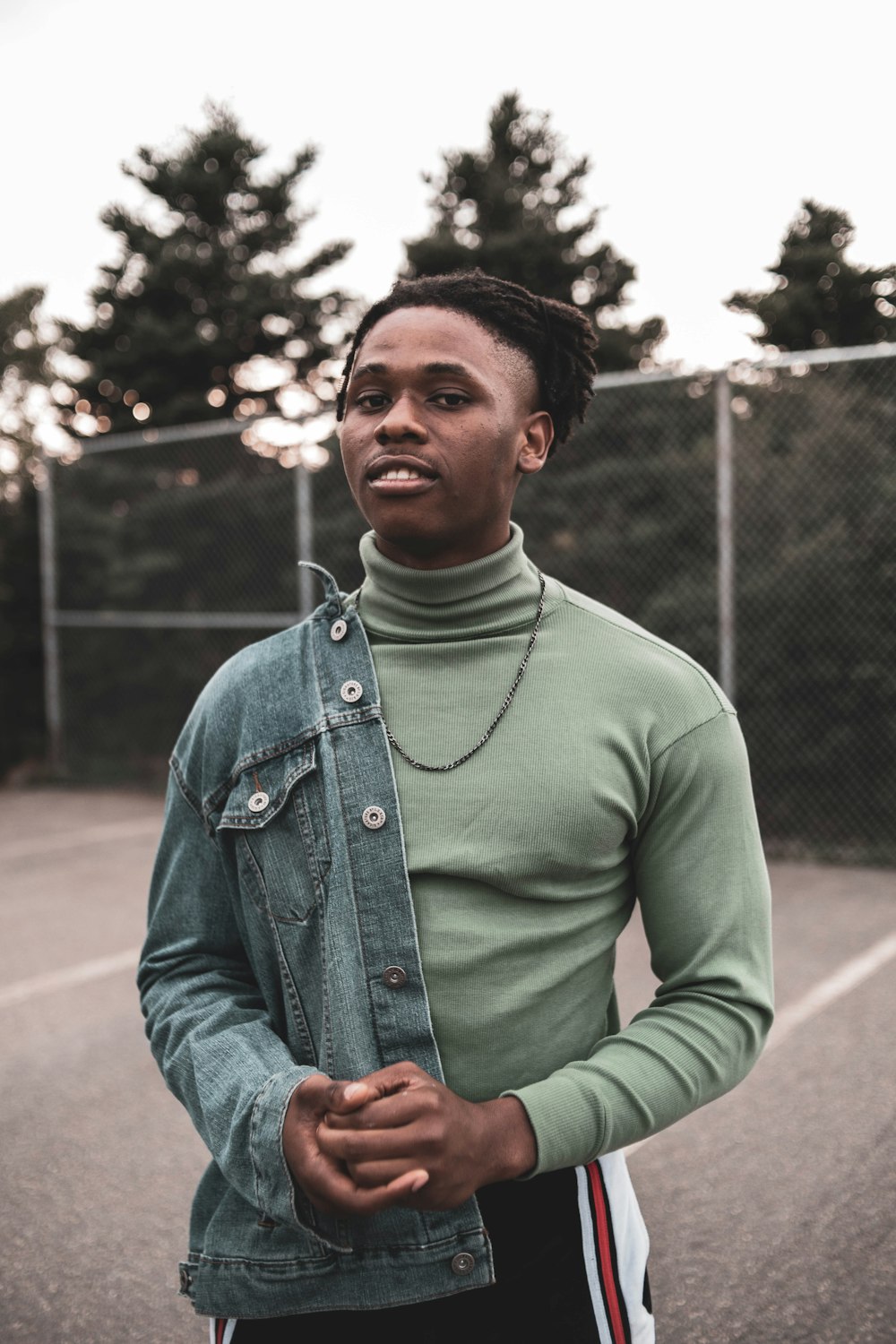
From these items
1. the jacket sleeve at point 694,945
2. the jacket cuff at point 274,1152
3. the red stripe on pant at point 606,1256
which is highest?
the jacket sleeve at point 694,945

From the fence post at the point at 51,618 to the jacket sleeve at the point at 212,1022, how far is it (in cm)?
936

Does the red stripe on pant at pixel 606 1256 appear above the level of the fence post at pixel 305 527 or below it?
below

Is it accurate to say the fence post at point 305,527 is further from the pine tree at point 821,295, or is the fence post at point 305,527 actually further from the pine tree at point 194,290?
the pine tree at point 194,290

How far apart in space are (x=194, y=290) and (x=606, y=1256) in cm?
1737

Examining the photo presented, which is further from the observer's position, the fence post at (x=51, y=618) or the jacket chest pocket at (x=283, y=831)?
the fence post at (x=51, y=618)

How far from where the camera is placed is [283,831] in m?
1.39

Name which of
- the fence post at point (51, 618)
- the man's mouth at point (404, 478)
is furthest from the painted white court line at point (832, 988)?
the fence post at point (51, 618)

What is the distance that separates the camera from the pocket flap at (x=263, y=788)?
138 centimetres

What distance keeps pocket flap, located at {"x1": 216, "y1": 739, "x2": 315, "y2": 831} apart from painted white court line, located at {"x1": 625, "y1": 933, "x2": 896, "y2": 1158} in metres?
3.05

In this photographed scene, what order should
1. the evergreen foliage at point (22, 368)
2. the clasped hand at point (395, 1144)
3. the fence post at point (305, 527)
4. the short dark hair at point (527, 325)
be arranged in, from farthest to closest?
the evergreen foliage at point (22, 368)
the fence post at point (305, 527)
the short dark hair at point (527, 325)
the clasped hand at point (395, 1144)

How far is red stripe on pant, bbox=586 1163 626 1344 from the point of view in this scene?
4.68 ft

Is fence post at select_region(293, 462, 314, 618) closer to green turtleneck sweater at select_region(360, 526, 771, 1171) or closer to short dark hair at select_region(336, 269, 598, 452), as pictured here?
short dark hair at select_region(336, 269, 598, 452)

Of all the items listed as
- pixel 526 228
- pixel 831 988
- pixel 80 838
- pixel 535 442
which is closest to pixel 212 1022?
pixel 535 442

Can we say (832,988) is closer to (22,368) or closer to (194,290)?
(194,290)
